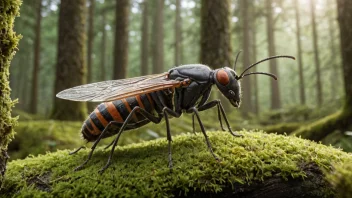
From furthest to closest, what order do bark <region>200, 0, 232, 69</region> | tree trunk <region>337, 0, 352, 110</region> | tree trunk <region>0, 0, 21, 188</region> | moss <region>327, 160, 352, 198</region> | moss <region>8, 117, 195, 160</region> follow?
bark <region>200, 0, 232, 69</region> < tree trunk <region>337, 0, 352, 110</region> < moss <region>8, 117, 195, 160</region> < tree trunk <region>0, 0, 21, 188</region> < moss <region>327, 160, 352, 198</region>

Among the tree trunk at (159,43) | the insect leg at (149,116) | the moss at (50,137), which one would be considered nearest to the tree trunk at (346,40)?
the moss at (50,137)

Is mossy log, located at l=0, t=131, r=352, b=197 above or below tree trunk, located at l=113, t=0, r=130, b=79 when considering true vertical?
below

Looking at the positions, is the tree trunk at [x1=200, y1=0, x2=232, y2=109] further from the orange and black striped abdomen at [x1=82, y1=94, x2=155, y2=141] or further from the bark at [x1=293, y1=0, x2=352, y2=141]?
the orange and black striped abdomen at [x1=82, y1=94, x2=155, y2=141]

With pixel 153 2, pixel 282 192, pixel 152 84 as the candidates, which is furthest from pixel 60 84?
pixel 153 2

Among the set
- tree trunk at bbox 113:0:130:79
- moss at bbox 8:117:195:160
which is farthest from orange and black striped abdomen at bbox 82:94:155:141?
tree trunk at bbox 113:0:130:79

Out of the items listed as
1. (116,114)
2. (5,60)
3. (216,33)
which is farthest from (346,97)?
(5,60)

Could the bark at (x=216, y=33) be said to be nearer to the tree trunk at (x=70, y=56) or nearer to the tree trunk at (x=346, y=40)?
the tree trunk at (x=346, y=40)

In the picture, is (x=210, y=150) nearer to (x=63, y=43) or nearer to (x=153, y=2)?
(x=63, y=43)
